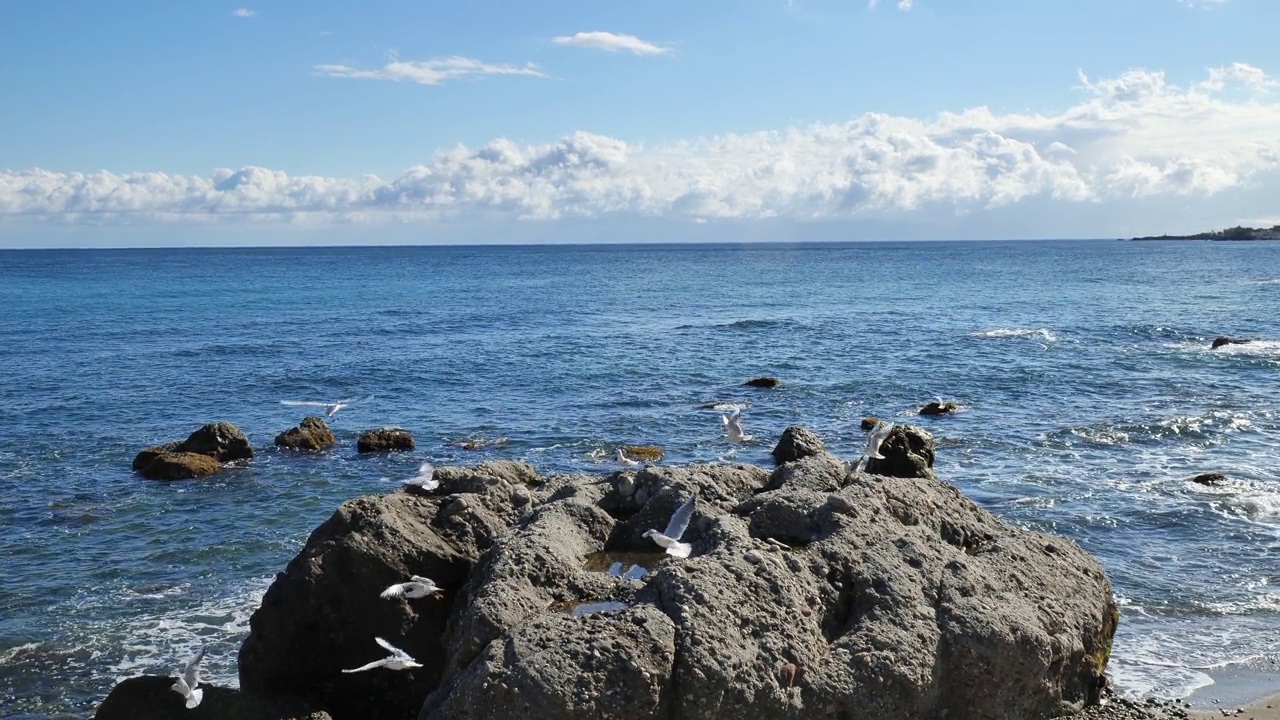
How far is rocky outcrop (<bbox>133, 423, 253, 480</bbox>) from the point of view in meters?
25.6

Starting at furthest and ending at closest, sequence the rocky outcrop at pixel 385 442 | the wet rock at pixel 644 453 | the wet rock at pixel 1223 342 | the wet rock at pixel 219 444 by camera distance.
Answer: the wet rock at pixel 1223 342, the rocky outcrop at pixel 385 442, the wet rock at pixel 219 444, the wet rock at pixel 644 453

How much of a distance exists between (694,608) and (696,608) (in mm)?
21

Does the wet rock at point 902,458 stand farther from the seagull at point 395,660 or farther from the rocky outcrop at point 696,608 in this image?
the seagull at point 395,660

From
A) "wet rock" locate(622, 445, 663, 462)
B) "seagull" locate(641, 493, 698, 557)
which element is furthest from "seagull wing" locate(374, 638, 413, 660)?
"wet rock" locate(622, 445, 663, 462)

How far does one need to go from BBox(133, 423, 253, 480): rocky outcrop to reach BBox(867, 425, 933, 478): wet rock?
15.8 metres

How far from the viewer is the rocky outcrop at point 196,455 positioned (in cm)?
2562

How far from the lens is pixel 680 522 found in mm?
12109

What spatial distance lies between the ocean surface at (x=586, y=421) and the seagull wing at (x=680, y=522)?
648 cm

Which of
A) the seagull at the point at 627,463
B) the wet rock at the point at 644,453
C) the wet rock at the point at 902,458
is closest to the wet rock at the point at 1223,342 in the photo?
the wet rock at the point at 902,458

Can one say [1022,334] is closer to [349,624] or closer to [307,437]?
[307,437]

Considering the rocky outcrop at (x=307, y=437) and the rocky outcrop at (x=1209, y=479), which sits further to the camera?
the rocky outcrop at (x=307, y=437)

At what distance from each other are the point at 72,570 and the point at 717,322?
152ft

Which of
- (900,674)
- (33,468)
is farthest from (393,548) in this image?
(33,468)

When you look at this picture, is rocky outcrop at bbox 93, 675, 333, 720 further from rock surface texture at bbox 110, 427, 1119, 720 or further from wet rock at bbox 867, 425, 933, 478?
wet rock at bbox 867, 425, 933, 478
